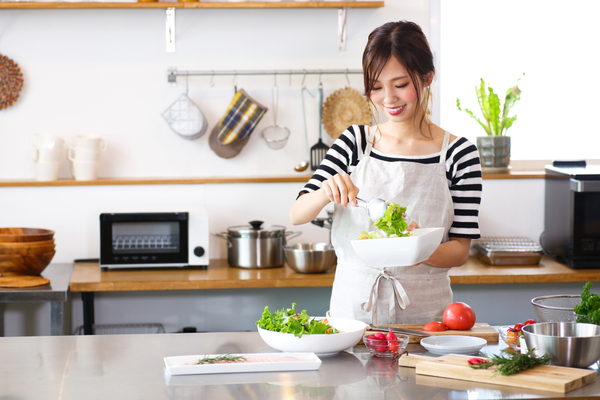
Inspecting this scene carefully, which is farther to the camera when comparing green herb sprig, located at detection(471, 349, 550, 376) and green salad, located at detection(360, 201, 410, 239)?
green salad, located at detection(360, 201, 410, 239)

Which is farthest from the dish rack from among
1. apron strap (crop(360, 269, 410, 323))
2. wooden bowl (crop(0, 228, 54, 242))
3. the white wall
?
wooden bowl (crop(0, 228, 54, 242))

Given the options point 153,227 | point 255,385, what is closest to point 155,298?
point 153,227

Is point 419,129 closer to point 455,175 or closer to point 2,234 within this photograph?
point 455,175

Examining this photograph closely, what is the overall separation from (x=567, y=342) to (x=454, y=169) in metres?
0.63

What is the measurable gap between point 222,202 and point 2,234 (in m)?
0.99

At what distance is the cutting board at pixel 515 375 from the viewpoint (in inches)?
45.4

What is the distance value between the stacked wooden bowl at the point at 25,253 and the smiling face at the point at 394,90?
1595mm

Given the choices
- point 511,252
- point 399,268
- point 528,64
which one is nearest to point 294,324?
point 399,268

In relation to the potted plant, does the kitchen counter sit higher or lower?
lower

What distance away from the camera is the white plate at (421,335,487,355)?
53.9 inches

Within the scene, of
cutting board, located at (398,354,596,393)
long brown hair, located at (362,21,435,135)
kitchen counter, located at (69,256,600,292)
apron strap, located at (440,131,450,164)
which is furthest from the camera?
kitchen counter, located at (69,256,600,292)

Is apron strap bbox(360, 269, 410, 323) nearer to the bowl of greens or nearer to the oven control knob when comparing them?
the bowl of greens

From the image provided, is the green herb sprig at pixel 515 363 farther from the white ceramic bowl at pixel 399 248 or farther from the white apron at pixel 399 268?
the white apron at pixel 399 268

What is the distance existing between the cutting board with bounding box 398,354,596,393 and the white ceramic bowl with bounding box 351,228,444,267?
0.21 metres
